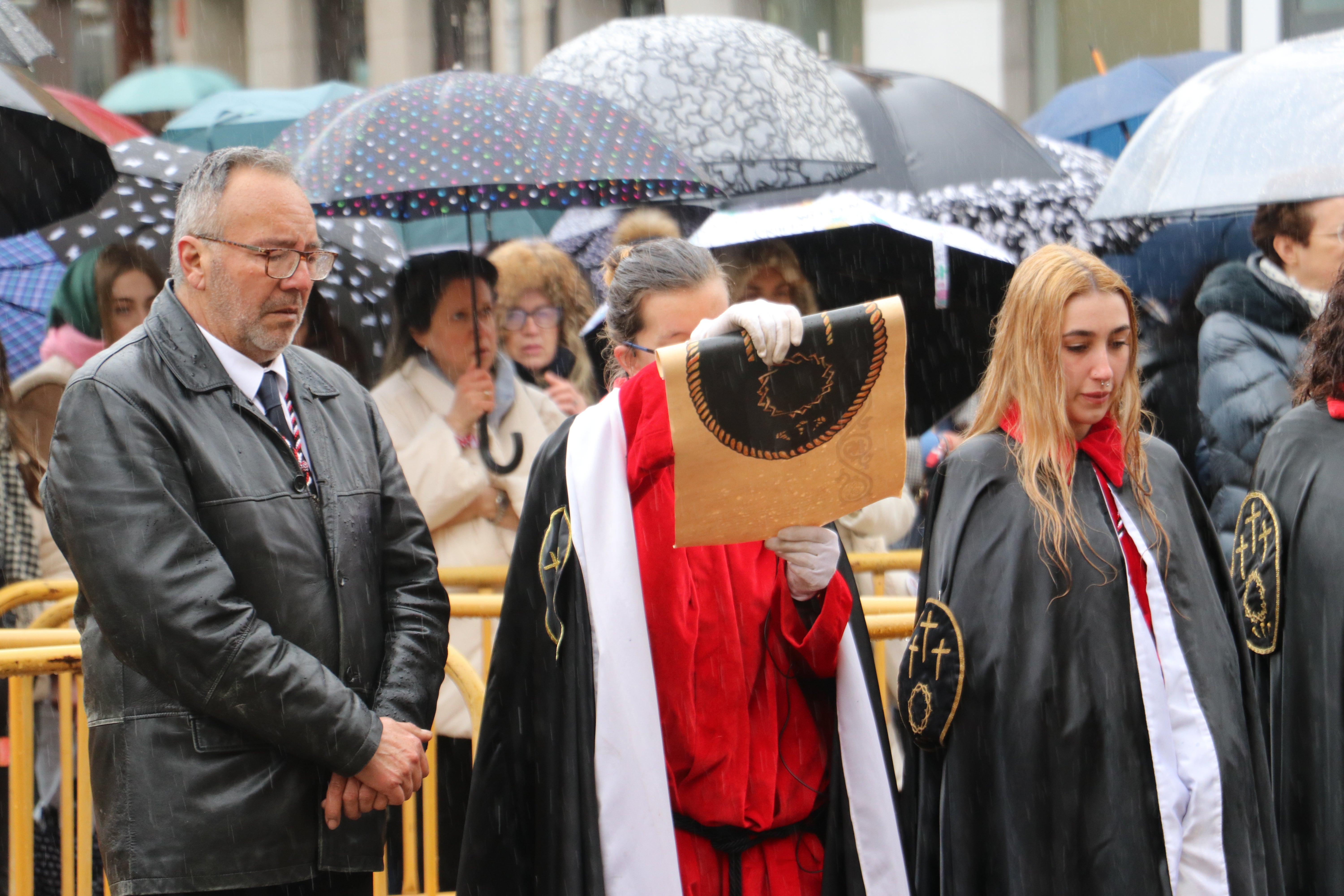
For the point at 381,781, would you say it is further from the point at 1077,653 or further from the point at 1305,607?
the point at 1305,607

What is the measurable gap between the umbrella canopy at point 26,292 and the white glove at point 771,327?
17.3 ft

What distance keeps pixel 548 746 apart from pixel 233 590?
2.36 feet

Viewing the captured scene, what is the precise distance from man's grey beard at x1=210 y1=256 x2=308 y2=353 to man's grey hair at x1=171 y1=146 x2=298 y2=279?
9 centimetres

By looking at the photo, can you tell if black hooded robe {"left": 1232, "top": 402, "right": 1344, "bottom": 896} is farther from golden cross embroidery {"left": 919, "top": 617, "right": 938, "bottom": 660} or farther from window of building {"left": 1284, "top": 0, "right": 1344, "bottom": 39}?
window of building {"left": 1284, "top": 0, "right": 1344, "bottom": 39}

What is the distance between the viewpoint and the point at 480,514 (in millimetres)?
5199

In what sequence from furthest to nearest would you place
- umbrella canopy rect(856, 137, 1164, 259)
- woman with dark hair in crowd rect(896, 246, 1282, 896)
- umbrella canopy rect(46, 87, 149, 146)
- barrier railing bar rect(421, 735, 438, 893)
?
umbrella canopy rect(46, 87, 149, 146) → umbrella canopy rect(856, 137, 1164, 259) → barrier railing bar rect(421, 735, 438, 893) → woman with dark hair in crowd rect(896, 246, 1282, 896)

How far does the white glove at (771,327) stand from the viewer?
8.48ft

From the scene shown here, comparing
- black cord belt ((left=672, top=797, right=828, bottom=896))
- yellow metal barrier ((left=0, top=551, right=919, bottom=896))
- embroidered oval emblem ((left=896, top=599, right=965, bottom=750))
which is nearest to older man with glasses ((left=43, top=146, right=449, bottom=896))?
yellow metal barrier ((left=0, top=551, right=919, bottom=896))

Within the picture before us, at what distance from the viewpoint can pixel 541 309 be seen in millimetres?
6324

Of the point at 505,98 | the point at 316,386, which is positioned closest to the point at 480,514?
the point at 505,98

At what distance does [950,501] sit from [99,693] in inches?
78.7

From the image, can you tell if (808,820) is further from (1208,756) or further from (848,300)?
(848,300)

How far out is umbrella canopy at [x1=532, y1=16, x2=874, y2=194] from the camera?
239 inches

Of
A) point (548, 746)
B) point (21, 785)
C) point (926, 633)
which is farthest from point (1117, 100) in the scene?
point (21, 785)
